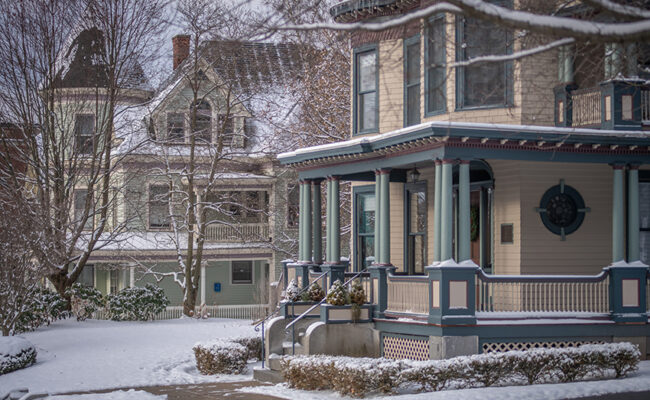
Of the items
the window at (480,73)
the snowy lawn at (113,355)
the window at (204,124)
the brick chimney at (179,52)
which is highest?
the brick chimney at (179,52)

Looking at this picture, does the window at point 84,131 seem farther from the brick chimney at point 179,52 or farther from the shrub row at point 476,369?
the shrub row at point 476,369

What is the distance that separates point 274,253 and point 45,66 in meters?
14.7

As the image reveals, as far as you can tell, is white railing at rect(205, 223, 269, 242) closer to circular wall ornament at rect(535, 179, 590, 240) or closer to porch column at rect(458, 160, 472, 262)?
circular wall ornament at rect(535, 179, 590, 240)

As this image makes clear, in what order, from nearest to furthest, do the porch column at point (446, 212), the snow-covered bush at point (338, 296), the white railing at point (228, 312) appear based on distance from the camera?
the porch column at point (446, 212), the snow-covered bush at point (338, 296), the white railing at point (228, 312)

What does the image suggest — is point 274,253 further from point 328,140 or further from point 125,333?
point 125,333

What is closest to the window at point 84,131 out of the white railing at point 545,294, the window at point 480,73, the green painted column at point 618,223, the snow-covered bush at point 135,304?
the snow-covered bush at point 135,304

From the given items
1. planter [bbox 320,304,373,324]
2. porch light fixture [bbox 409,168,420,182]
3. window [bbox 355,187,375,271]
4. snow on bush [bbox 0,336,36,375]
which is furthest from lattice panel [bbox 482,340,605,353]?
snow on bush [bbox 0,336,36,375]

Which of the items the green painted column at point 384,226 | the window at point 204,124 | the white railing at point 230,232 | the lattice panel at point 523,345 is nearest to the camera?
the lattice panel at point 523,345

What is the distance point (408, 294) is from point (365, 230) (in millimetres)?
5360

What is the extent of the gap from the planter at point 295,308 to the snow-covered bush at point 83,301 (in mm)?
11433

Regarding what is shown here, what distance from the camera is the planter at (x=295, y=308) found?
65.1ft

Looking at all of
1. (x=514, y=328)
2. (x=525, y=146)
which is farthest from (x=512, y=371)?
(x=525, y=146)

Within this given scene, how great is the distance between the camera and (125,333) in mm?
25547

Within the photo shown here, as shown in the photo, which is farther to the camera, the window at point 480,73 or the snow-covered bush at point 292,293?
the snow-covered bush at point 292,293
